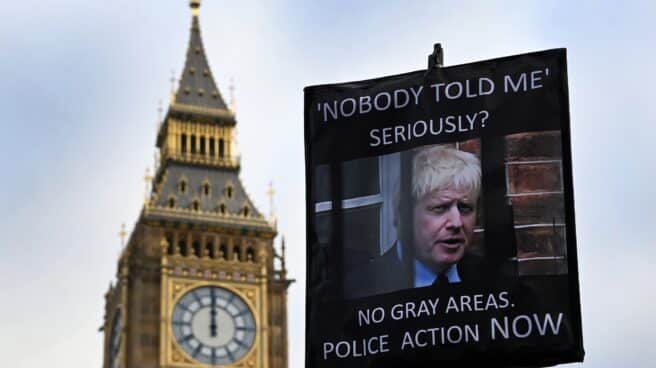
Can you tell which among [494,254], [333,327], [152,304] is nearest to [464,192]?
[494,254]

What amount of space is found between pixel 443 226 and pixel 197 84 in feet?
259

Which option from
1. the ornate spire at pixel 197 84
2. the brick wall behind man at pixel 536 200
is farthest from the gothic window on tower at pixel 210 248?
the brick wall behind man at pixel 536 200

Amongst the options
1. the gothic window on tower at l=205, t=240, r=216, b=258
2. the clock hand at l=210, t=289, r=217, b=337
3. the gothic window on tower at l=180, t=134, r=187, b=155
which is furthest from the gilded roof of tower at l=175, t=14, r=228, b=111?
the clock hand at l=210, t=289, r=217, b=337

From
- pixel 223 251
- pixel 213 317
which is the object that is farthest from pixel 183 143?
pixel 213 317

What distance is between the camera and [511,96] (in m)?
25.5

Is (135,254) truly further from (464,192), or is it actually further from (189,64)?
(464,192)

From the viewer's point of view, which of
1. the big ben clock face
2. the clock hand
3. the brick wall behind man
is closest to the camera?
the brick wall behind man

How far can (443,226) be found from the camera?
25.4 m

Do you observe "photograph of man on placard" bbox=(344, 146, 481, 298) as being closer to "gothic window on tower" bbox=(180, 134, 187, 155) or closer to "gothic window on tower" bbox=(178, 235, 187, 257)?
"gothic window on tower" bbox=(178, 235, 187, 257)

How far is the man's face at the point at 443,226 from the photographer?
25.2 meters

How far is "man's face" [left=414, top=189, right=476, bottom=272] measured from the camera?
82.6 ft

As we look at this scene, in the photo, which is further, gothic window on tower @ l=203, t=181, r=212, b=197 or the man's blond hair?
gothic window on tower @ l=203, t=181, r=212, b=197

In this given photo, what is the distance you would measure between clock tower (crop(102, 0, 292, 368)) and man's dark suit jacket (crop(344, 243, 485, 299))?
65755mm

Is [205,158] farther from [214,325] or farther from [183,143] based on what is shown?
[214,325]
